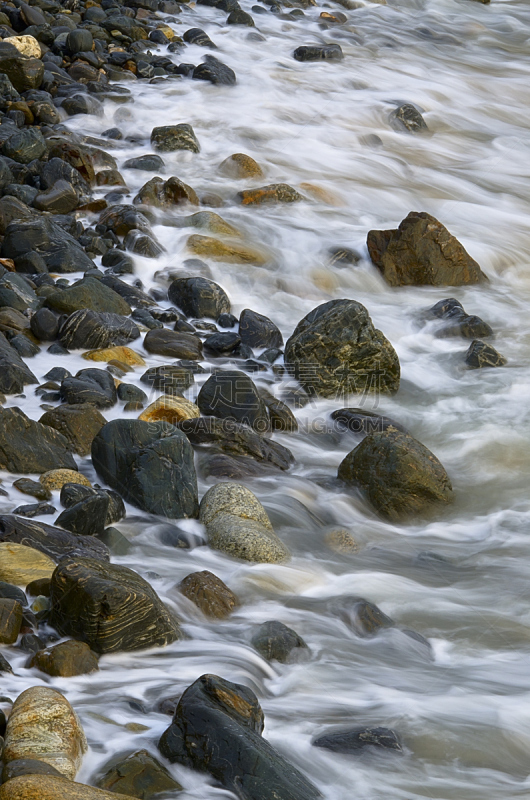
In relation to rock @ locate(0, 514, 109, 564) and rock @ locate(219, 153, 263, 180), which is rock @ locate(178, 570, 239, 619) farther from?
rock @ locate(219, 153, 263, 180)

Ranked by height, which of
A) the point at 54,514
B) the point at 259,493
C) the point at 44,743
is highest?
the point at 44,743

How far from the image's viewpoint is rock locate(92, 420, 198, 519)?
3.97 metres

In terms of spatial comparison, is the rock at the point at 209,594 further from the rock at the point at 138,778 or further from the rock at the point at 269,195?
the rock at the point at 269,195

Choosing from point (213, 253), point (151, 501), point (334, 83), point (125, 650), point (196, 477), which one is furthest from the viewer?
point (334, 83)

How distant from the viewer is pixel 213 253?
272 inches

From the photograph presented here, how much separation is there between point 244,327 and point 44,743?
12.9ft

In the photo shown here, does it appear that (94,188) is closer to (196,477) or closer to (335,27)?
(196,477)

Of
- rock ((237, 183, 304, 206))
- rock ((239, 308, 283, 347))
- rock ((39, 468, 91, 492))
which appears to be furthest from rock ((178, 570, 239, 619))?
rock ((237, 183, 304, 206))

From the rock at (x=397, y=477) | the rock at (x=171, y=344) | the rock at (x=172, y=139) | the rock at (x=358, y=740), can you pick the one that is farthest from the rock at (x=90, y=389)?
the rock at (x=172, y=139)

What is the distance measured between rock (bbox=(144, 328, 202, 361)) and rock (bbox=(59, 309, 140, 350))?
0.42ft

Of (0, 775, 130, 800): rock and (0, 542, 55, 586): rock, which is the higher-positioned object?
(0, 775, 130, 800): rock

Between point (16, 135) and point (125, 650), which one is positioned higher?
point (16, 135)

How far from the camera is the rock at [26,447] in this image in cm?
388

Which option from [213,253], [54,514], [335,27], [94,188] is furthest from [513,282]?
[335,27]
